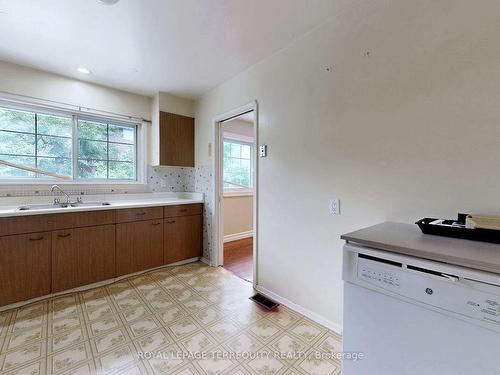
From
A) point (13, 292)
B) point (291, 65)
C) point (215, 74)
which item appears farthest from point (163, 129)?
point (13, 292)

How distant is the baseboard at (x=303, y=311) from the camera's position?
1.74 m

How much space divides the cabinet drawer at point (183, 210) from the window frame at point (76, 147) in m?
0.67

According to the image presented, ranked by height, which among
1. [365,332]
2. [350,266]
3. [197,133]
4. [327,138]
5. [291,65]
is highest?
[291,65]

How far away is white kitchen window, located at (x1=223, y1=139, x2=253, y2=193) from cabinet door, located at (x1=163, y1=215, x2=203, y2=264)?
3.80 feet

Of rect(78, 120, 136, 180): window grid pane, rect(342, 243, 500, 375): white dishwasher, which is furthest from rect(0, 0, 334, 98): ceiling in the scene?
rect(342, 243, 500, 375): white dishwasher

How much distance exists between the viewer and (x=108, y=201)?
2945 millimetres

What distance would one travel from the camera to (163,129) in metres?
3.15

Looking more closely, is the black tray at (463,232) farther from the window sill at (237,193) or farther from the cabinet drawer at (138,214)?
the window sill at (237,193)

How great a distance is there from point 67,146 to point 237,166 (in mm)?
2616

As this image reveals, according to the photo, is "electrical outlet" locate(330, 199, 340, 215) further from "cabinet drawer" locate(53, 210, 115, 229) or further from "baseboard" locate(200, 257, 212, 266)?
"cabinet drawer" locate(53, 210, 115, 229)

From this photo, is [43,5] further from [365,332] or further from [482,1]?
[365,332]

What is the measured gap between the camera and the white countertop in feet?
7.09

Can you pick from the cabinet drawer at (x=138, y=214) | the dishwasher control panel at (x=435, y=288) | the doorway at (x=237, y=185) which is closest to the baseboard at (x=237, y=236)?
the doorway at (x=237, y=185)

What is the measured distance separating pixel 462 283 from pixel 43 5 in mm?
2749
